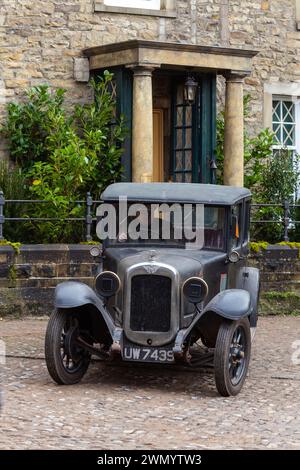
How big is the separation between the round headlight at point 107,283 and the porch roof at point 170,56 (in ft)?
23.6

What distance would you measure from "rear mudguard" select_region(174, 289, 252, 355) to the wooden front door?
891 centimetres

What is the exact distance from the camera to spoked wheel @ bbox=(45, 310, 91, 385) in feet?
31.8

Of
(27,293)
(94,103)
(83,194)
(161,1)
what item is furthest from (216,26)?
(27,293)

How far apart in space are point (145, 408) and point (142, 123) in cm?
826

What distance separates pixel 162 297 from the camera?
382 inches

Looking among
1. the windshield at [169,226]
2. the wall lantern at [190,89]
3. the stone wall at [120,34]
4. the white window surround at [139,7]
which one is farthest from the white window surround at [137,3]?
the windshield at [169,226]

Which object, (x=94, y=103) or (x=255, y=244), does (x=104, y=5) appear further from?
(x=255, y=244)

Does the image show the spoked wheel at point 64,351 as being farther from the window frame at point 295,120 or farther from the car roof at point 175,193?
the window frame at point 295,120

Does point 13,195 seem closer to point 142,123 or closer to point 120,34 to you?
point 142,123

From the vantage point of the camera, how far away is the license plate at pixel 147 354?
962 centimetres

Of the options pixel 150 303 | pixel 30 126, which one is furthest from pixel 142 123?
pixel 150 303

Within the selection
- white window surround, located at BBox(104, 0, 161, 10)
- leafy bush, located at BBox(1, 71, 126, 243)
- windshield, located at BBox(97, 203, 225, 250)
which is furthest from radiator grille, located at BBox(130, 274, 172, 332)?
white window surround, located at BBox(104, 0, 161, 10)

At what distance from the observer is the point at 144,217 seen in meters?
10.7

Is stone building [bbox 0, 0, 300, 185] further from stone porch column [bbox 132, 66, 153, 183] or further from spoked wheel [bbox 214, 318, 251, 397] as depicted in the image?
spoked wheel [bbox 214, 318, 251, 397]
